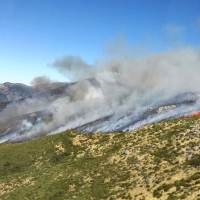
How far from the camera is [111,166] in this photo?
52844 millimetres

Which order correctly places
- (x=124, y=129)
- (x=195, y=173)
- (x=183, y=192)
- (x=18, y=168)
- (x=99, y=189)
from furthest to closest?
(x=124, y=129) → (x=18, y=168) → (x=99, y=189) → (x=195, y=173) → (x=183, y=192)

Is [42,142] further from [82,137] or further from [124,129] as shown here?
[124,129]

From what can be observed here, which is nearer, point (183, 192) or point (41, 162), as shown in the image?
point (183, 192)

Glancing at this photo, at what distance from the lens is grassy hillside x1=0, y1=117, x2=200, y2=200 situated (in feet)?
132

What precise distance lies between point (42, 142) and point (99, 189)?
38.0 m

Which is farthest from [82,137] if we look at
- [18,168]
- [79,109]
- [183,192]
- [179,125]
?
[79,109]

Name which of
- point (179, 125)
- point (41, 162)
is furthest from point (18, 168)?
point (179, 125)

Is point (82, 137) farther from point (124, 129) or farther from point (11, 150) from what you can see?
point (11, 150)

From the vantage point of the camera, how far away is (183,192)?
3294 centimetres

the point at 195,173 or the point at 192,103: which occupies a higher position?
the point at 192,103

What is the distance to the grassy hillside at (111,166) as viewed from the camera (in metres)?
40.2

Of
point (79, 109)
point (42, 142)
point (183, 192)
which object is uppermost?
point (79, 109)

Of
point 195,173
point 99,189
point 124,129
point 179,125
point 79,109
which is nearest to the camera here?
point 195,173

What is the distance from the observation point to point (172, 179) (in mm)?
39406
